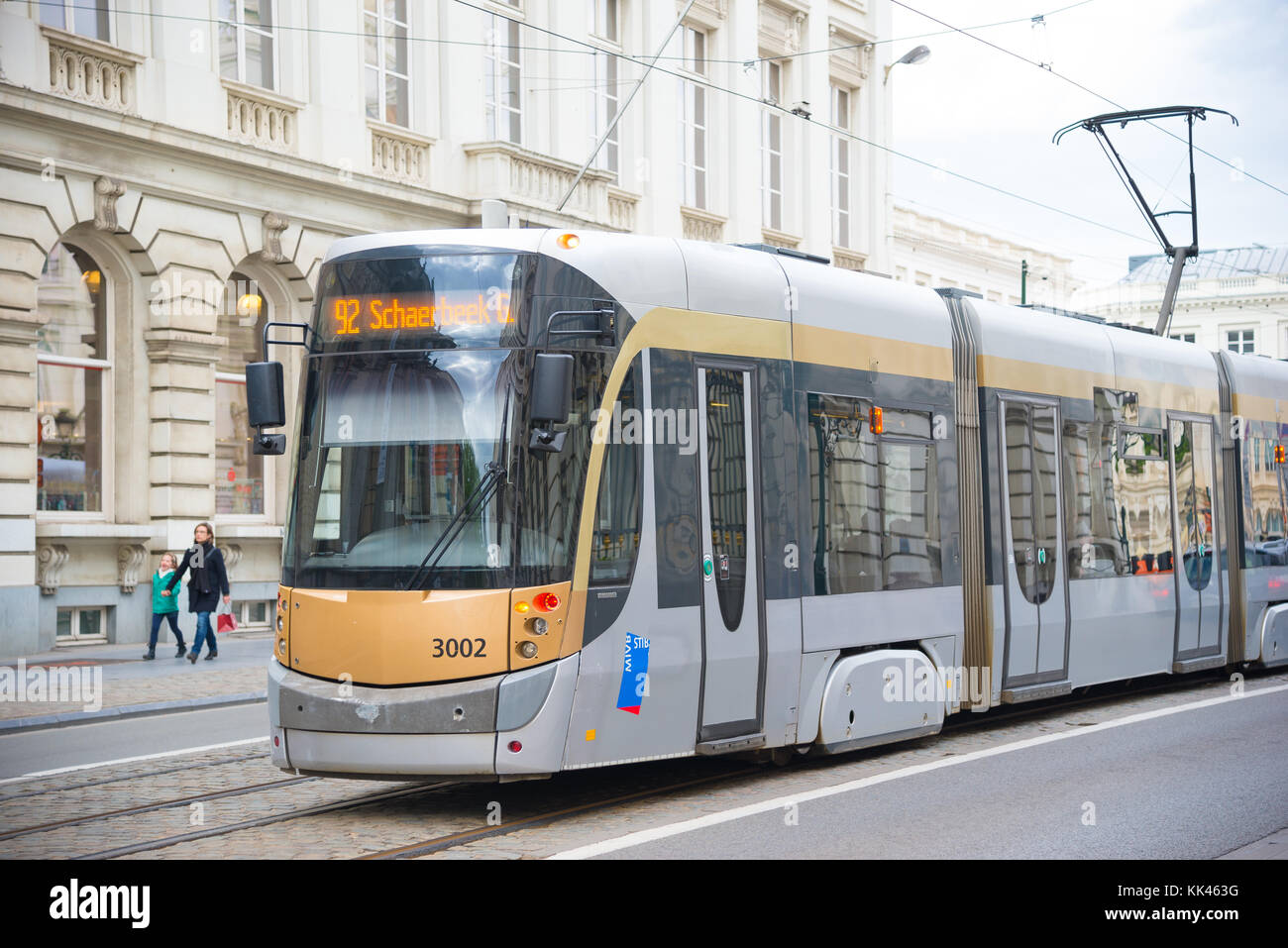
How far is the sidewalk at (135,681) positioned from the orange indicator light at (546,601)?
7.21m

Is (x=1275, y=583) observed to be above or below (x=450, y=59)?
below

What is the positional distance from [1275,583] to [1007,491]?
19.7ft

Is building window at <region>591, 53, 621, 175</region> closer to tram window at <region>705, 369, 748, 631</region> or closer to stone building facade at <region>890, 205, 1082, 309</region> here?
stone building facade at <region>890, 205, 1082, 309</region>

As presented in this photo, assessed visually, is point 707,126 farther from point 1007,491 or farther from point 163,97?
point 1007,491

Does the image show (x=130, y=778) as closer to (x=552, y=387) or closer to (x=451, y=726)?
(x=451, y=726)

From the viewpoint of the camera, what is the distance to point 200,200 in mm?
20922

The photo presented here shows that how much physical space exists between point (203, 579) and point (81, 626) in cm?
213

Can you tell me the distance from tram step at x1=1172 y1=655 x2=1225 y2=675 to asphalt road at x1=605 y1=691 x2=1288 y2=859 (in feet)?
10.2

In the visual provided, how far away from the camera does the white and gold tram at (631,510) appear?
8.16 m

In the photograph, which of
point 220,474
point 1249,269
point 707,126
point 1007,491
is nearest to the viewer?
point 1007,491

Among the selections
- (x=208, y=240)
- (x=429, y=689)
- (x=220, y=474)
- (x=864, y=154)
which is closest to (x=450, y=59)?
(x=208, y=240)

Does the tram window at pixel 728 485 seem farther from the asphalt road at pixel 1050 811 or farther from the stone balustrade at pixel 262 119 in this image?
the stone balustrade at pixel 262 119

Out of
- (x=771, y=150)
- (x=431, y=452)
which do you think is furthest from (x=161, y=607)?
(x=771, y=150)

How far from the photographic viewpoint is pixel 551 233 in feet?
28.9
